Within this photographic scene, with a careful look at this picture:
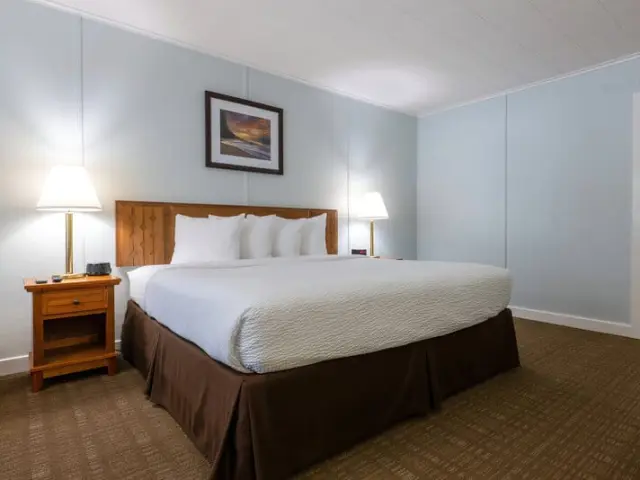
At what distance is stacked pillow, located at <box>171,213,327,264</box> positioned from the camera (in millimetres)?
3047

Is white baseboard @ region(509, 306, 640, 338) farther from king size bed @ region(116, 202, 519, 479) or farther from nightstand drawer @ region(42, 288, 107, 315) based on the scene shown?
nightstand drawer @ region(42, 288, 107, 315)

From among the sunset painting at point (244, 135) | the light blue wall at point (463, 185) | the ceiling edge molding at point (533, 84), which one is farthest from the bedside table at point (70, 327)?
the ceiling edge molding at point (533, 84)

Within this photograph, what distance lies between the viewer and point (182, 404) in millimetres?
1812

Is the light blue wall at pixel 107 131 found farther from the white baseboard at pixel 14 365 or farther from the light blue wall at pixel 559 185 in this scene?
the light blue wall at pixel 559 185

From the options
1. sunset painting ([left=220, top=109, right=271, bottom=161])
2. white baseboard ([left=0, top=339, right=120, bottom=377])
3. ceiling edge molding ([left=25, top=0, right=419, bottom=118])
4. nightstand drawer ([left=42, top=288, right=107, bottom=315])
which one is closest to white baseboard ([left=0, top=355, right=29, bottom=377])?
white baseboard ([left=0, top=339, right=120, bottom=377])

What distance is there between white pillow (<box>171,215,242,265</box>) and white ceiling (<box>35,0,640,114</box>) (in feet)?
5.01

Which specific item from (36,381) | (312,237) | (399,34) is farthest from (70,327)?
(399,34)

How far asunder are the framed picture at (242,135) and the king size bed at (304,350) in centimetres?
134

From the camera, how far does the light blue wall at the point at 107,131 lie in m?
2.60

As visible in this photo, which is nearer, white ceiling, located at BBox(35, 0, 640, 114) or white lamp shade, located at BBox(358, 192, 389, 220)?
white ceiling, located at BBox(35, 0, 640, 114)

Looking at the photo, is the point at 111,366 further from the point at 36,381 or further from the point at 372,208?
the point at 372,208

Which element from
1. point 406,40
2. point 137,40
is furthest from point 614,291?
point 137,40

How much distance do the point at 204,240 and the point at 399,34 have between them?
2.29 metres

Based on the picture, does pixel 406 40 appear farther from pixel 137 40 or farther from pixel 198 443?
pixel 198 443
